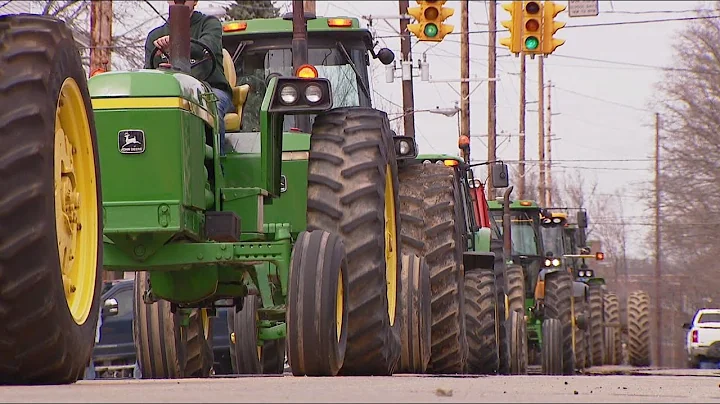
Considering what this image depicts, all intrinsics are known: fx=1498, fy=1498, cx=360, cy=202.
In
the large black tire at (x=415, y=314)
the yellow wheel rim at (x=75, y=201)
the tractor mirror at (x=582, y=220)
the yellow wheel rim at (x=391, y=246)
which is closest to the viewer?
the yellow wheel rim at (x=75, y=201)

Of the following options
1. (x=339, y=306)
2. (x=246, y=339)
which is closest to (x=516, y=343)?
(x=246, y=339)

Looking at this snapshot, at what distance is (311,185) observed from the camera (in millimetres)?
9453

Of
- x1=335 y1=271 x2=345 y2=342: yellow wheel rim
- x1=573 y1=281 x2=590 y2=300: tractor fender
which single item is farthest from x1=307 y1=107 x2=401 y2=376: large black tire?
x1=573 y1=281 x2=590 y2=300: tractor fender

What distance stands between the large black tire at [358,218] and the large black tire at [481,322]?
718 centimetres

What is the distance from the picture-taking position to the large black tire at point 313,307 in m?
8.55

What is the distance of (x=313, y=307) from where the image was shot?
28.0 feet

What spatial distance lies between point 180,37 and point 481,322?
8.08 m

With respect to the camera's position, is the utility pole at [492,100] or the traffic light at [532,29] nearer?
the traffic light at [532,29]

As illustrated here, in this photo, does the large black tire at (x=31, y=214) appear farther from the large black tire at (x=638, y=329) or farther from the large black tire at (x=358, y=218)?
the large black tire at (x=638, y=329)

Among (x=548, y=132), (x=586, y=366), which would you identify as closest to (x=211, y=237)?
(x=586, y=366)

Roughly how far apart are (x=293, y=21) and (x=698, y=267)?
36.8 meters

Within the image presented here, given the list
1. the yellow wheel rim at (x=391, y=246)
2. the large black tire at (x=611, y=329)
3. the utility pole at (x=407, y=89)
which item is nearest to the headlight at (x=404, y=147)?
the yellow wheel rim at (x=391, y=246)

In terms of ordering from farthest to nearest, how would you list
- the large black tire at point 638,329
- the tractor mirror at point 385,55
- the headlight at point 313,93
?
the large black tire at point 638,329 < the tractor mirror at point 385,55 < the headlight at point 313,93

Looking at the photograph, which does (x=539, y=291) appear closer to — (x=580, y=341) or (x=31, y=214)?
(x=580, y=341)
